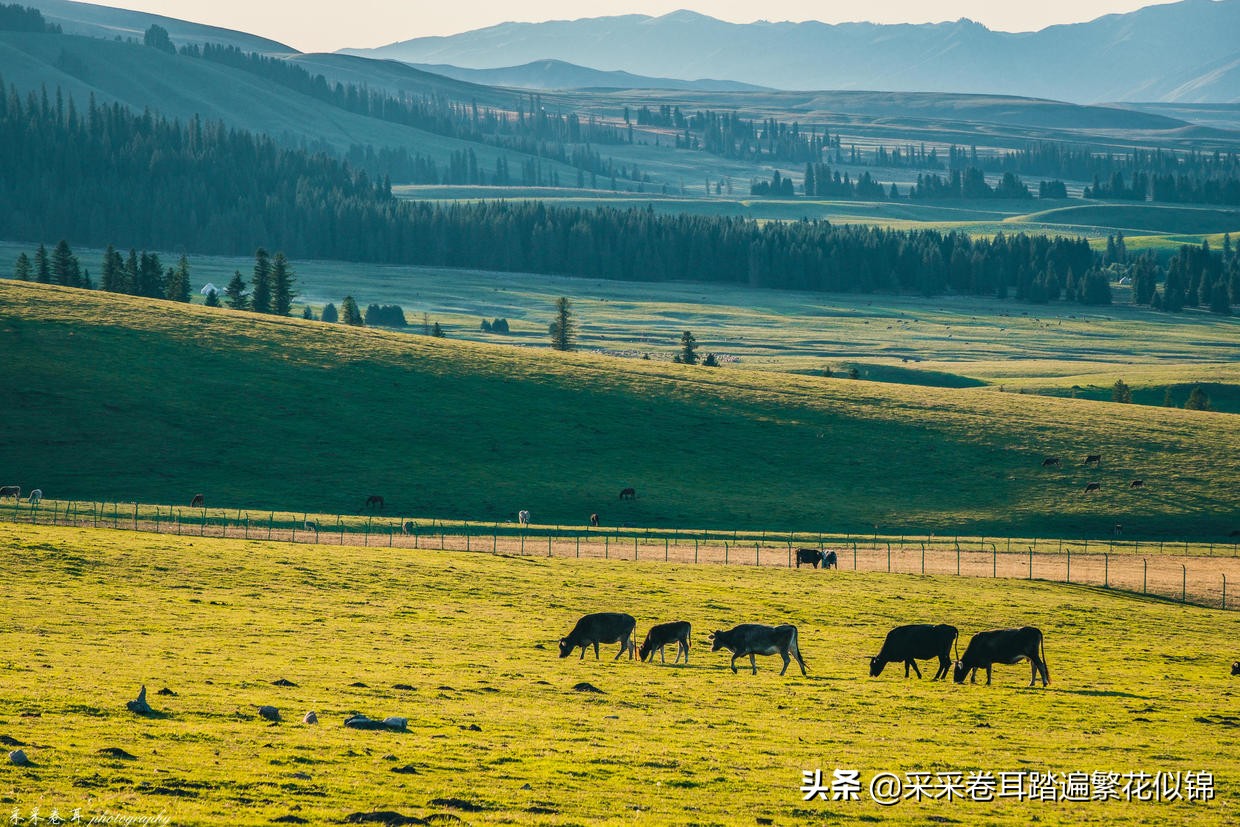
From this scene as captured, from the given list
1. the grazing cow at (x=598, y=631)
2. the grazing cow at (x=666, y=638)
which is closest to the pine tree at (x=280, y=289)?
the grazing cow at (x=598, y=631)

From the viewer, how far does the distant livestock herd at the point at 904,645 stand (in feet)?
103

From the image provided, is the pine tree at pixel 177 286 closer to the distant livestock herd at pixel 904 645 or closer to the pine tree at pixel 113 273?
A: the pine tree at pixel 113 273

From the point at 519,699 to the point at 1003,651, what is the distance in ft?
40.7

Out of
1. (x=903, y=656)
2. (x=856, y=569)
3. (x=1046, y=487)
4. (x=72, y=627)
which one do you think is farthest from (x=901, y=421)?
(x=72, y=627)

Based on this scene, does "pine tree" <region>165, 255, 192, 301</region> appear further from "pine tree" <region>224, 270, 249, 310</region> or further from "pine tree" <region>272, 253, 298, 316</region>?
"pine tree" <region>272, 253, 298, 316</region>

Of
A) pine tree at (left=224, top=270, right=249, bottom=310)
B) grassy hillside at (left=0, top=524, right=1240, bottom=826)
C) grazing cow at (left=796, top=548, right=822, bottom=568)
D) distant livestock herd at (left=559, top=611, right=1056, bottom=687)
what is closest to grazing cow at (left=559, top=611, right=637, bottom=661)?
distant livestock herd at (left=559, top=611, right=1056, bottom=687)

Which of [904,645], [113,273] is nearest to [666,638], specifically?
[904,645]

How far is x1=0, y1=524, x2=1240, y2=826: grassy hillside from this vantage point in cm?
1902

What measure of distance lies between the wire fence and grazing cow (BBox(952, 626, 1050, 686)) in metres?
23.1

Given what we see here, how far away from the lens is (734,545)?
6241 centimetres

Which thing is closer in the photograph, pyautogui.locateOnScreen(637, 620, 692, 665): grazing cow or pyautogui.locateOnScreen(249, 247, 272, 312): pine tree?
pyautogui.locateOnScreen(637, 620, 692, 665): grazing cow

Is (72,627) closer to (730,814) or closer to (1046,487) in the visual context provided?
(730,814)

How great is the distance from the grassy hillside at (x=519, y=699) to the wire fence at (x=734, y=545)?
786 centimetres

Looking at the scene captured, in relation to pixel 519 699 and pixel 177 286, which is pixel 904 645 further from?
pixel 177 286
